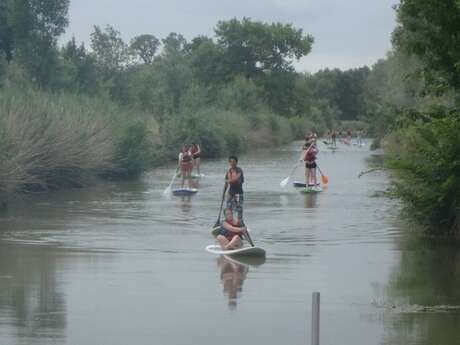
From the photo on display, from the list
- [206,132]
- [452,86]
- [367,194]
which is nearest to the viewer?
[452,86]

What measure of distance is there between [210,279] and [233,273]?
0.68 meters

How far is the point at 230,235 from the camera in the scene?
1730cm

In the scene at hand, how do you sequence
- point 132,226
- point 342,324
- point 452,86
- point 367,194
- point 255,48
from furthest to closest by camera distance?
point 255,48 < point 367,194 < point 132,226 < point 452,86 < point 342,324

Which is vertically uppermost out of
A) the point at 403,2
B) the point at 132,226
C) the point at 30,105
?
the point at 403,2

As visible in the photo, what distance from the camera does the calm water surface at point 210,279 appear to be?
1095cm

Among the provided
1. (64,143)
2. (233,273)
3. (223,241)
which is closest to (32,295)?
(233,273)

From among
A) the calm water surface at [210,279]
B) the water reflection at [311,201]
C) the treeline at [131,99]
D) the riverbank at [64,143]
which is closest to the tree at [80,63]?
the treeline at [131,99]

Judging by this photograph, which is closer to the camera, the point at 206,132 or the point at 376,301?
the point at 376,301

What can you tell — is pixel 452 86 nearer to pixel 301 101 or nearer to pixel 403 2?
pixel 403 2

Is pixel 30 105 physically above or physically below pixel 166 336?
above

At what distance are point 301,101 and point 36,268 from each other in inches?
3812

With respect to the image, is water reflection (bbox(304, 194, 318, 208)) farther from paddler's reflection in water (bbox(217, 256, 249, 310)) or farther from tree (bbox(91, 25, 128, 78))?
tree (bbox(91, 25, 128, 78))

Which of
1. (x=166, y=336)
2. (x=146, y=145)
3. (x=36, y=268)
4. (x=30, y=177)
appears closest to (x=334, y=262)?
(x=36, y=268)

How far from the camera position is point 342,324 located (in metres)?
11.4
